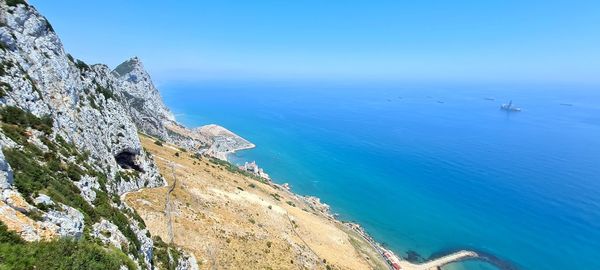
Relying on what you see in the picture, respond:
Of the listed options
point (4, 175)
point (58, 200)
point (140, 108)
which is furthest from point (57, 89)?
point (140, 108)

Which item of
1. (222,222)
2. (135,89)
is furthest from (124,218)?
(135,89)

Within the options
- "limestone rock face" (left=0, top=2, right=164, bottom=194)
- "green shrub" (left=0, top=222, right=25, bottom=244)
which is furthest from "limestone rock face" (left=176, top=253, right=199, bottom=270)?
"green shrub" (left=0, top=222, right=25, bottom=244)

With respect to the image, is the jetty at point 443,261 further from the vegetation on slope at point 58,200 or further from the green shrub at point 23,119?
the green shrub at point 23,119

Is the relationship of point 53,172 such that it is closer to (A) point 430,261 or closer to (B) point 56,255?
(B) point 56,255

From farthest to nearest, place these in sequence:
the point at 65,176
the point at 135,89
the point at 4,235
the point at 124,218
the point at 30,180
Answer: the point at 135,89 → the point at 124,218 → the point at 65,176 → the point at 30,180 → the point at 4,235

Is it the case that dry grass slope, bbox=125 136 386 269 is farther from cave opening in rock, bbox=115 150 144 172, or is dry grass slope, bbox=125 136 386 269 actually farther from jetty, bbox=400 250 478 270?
jetty, bbox=400 250 478 270

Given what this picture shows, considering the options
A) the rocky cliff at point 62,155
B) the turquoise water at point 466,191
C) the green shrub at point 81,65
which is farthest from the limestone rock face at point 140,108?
the rocky cliff at point 62,155

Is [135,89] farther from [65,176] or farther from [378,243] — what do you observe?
[65,176]
